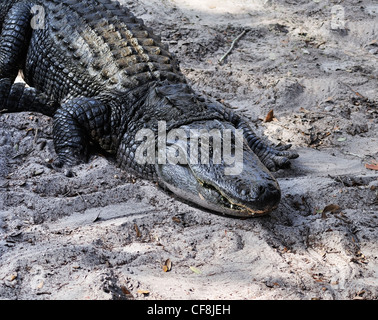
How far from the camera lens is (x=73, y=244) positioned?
9.20 feet

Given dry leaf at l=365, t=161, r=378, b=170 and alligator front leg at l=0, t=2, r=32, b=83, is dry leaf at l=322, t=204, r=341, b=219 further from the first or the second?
alligator front leg at l=0, t=2, r=32, b=83

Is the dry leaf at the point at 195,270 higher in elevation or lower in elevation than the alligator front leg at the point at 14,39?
lower

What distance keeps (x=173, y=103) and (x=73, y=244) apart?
5.30 ft

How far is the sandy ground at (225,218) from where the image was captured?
2537 mm

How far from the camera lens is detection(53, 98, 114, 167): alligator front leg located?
13.1ft

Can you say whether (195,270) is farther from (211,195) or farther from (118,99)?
(118,99)

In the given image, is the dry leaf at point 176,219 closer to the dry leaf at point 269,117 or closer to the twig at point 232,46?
the dry leaf at point 269,117

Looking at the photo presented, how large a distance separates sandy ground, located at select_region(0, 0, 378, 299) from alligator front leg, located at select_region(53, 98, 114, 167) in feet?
0.59

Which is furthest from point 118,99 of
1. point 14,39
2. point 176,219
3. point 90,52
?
point 14,39

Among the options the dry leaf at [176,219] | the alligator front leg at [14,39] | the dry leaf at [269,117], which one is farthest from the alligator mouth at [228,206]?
the alligator front leg at [14,39]

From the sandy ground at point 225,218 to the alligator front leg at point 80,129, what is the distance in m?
0.18

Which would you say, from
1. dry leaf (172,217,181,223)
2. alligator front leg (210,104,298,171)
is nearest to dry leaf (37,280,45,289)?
dry leaf (172,217,181,223)

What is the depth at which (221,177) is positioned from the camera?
315cm

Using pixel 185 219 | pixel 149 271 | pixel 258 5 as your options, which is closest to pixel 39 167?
pixel 185 219
